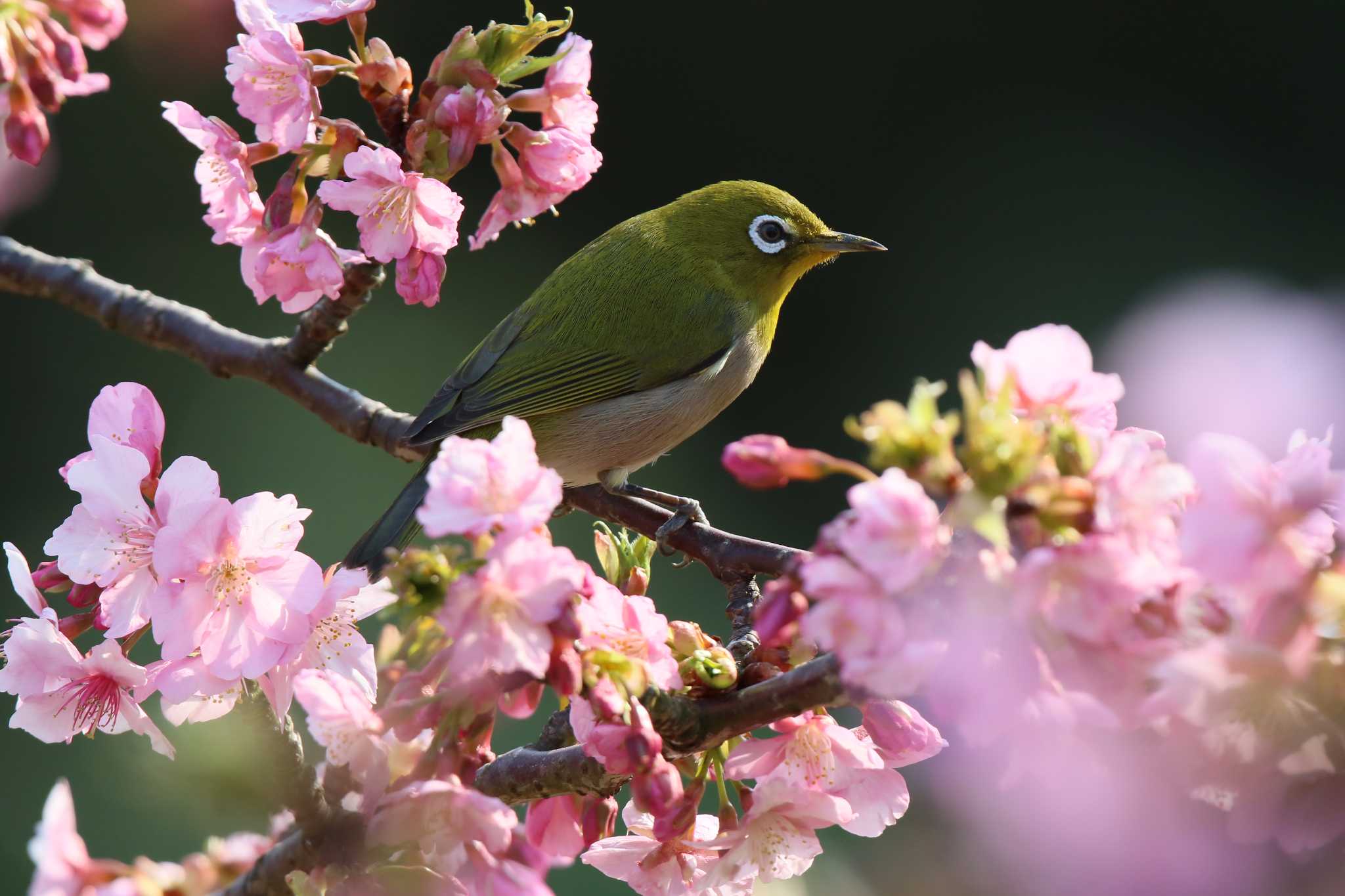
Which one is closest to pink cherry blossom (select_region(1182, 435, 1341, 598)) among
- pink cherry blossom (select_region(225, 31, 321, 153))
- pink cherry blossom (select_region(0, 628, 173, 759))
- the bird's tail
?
pink cherry blossom (select_region(0, 628, 173, 759))

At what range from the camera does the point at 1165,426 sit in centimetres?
312

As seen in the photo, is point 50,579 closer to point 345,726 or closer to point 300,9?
point 345,726

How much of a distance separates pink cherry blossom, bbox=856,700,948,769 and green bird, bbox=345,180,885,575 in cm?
112

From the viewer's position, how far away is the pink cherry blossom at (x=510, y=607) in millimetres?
839

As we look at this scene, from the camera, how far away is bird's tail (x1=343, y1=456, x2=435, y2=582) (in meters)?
2.09

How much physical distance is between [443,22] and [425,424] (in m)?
3.36

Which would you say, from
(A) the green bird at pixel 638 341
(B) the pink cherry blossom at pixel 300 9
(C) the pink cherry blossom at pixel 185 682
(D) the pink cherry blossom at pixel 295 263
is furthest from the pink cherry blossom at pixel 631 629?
(A) the green bird at pixel 638 341

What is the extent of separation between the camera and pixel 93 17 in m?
1.23

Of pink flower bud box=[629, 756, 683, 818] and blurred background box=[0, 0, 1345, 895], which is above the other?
pink flower bud box=[629, 756, 683, 818]

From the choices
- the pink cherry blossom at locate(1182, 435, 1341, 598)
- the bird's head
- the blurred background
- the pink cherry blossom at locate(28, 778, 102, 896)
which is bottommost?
the blurred background

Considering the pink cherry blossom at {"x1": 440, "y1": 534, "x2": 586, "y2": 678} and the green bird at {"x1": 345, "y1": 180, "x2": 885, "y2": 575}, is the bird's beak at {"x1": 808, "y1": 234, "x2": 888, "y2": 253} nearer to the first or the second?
the green bird at {"x1": 345, "y1": 180, "x2": 885, "y2": 575}

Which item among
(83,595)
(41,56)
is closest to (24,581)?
(83,595)

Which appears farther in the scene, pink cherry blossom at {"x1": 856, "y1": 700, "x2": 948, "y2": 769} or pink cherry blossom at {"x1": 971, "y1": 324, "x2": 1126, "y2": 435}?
pink cherry blossom at {"x1": 856, "y1": 700, "x2": 948, "y2": 769}

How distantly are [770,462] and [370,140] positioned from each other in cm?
88
